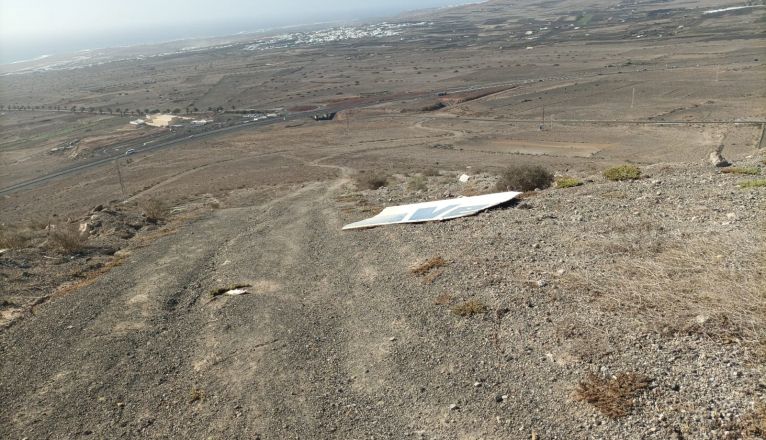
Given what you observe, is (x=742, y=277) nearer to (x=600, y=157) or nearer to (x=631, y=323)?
(x=631, y=323)

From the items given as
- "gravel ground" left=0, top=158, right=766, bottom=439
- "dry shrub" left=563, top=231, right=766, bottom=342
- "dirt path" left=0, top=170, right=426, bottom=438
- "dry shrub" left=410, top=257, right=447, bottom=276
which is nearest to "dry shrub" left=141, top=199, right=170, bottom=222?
"dirt path" left=0, top=170, right=426, bottom=438

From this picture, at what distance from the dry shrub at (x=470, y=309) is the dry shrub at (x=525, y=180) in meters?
15.5

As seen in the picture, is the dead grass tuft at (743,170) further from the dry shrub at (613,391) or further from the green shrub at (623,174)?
the dry shrub at (613,391)

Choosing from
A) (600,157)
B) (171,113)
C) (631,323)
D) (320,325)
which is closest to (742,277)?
(631,323)

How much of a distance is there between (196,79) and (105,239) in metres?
162

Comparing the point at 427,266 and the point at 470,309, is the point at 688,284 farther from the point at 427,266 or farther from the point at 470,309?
the point at 427,266

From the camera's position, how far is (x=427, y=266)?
681 inches

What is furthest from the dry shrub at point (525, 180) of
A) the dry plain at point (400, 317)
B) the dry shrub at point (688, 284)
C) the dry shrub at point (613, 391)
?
the dry shrub at point (613, 391)

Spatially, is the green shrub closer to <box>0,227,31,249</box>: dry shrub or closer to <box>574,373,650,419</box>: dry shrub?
<box>574,373,650,419</box>: dry shrub

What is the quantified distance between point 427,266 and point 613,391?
8293mm

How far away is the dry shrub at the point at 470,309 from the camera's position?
44.6ft

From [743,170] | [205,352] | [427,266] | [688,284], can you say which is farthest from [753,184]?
[205,352]

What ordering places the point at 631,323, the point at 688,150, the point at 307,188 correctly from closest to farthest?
the point at 631,323 < the point at 307,188 < the point at 688,150

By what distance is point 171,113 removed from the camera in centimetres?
11512
